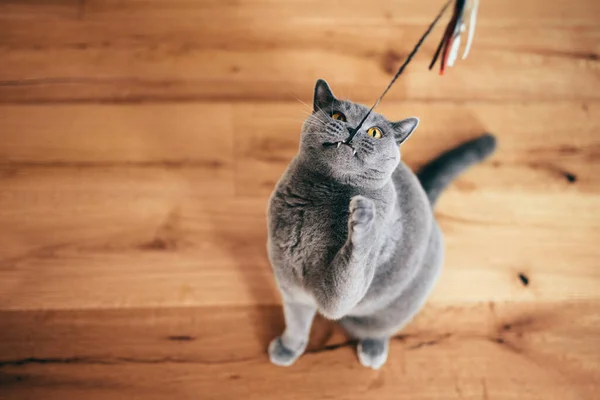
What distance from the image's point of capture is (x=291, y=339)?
100cm

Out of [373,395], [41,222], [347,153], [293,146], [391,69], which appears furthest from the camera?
[391,69]

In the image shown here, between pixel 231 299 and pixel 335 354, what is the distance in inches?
10.5

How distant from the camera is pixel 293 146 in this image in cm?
126

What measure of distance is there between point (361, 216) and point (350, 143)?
0.12 m

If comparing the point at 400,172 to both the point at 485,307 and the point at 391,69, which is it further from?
the point at 391,69

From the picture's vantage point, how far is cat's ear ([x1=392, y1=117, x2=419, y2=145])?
73 centimetres

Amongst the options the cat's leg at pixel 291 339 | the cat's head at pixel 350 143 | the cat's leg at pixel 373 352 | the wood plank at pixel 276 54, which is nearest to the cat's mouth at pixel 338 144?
the cat's head at pixel 350 143

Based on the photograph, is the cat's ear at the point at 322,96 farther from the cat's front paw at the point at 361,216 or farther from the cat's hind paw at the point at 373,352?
the cat's hind paw at the point at 373,352

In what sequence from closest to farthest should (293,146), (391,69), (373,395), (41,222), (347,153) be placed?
(347,153) → (373,395) → (41,222) → (293,146) → (391,69)

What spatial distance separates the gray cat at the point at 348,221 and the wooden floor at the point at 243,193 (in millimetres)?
276

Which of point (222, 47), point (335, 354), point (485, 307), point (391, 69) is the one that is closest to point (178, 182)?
point (222, 47)

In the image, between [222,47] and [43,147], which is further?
[222,47]

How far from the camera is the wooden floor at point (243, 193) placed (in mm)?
1058

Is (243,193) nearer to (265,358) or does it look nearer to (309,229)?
(265,358)
